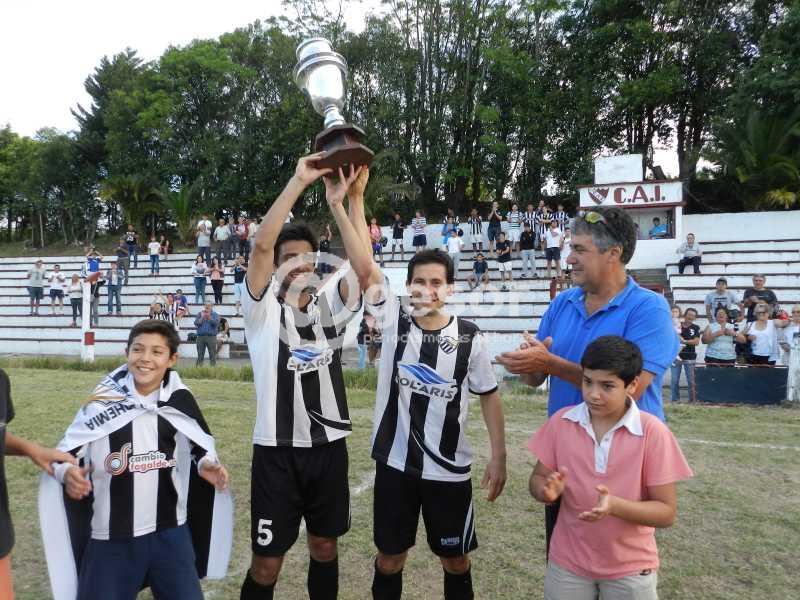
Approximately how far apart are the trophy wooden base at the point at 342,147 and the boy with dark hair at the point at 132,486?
1.10 meters

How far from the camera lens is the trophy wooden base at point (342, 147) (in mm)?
2871

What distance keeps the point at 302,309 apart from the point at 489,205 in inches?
1189

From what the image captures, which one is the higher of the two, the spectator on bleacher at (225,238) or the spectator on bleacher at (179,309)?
the spectator on bleacher at (225,238)

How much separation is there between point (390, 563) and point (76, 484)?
1.43m

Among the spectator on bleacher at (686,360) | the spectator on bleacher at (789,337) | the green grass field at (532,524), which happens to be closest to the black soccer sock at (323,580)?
the green grass field at (532,524)

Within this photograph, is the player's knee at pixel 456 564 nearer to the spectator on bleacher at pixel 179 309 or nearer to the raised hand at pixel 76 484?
the raised hand at pixel 76 484

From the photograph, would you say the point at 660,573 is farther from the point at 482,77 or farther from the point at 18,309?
the point at 482,77

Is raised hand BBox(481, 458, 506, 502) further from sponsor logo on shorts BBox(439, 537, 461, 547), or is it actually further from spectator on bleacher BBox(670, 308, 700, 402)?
spectator on bleacher BBox(670, 308, 700, 402)

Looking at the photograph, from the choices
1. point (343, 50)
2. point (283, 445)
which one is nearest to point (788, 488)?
point (283, 445)

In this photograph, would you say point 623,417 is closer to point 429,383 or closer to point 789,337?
point 429,383

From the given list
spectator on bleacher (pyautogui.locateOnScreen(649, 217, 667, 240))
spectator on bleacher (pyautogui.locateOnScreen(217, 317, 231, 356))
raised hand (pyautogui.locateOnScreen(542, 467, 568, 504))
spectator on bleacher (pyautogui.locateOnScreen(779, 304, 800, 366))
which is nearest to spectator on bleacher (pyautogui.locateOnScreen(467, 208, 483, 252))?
spectator on bleacher (pyautogui.locateOnScreen(649, 217, 667, 240))

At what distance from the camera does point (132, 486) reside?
2.71 metres

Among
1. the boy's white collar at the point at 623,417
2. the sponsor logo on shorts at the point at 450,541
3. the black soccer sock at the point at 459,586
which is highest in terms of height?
the boy's white collar at the point at 623,417

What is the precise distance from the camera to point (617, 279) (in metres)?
2.79
